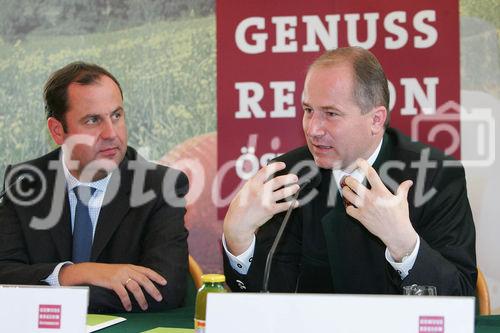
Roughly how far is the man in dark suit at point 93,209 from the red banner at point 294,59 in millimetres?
772

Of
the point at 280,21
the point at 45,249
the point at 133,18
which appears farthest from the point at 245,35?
the point at 45,249

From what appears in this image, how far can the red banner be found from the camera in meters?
3.65

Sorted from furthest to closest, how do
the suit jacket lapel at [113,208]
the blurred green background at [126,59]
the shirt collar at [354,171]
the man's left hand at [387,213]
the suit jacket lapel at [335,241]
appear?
the blurred green background at [126,59] < the suit jacket lapel at [113,208] < the shirt collar at [354,171] < the suit jacket lapel at [335,241] < the man's left hand at [387,213]

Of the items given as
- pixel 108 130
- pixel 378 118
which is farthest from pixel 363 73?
pixel 108 130

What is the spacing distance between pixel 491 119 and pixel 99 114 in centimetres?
180

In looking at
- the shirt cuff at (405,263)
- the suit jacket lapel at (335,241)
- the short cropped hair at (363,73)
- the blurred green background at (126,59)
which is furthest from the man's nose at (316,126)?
the blurred green background at (126,59)

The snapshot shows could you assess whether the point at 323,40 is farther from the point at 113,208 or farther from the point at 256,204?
the point at 256,204

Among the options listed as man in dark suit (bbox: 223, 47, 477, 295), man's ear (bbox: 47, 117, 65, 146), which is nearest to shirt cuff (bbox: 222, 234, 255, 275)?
man in dark suit (bbox: 223, 47, 477, 295)

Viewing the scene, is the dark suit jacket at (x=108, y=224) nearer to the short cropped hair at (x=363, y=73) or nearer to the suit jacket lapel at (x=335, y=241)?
the suit jacket lapel at (x=335, y=241)

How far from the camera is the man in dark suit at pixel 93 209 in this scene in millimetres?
2658

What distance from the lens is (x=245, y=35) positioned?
3785 mm

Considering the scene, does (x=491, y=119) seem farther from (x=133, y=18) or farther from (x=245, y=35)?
(x=133, y=18)

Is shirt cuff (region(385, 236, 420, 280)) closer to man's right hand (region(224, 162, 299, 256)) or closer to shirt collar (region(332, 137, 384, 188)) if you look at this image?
man's right hand (region(224, 162, 299, 256))

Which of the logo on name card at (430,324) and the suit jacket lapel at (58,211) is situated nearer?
the logo on name card at (430,324)
